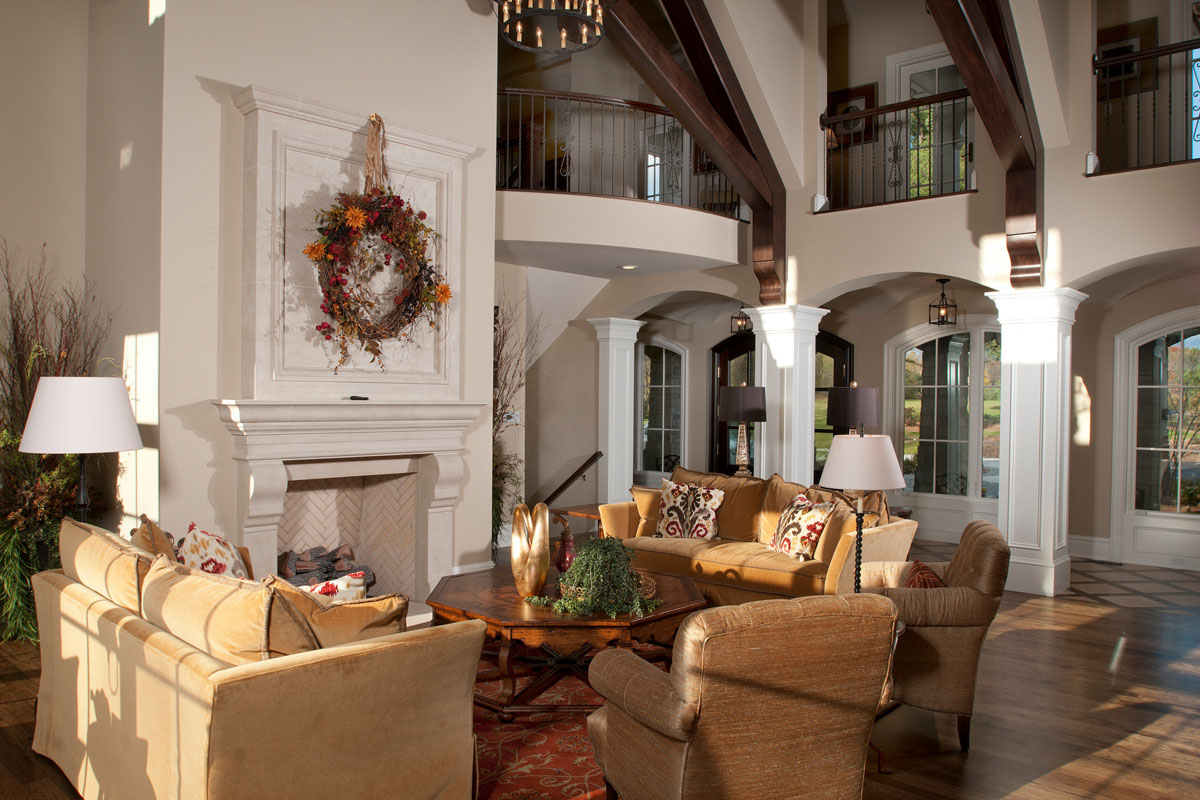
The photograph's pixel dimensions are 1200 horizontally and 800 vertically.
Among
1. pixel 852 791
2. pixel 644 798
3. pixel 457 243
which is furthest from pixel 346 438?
pixel 852 791

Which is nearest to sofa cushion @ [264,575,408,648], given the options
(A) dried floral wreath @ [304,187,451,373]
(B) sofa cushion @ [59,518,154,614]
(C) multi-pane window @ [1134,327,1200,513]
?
(B) sofa cushion @ [59,518,154,614]

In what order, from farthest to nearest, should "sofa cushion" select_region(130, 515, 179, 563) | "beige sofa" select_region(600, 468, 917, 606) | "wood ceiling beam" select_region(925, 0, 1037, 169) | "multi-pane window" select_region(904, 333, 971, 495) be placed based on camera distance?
"multi-pane window" select_region(904, 333, 971, 495) → "wood ceiling beam" select_region(925, 0, 1037, 169) → "beige sofa" select_region(600, 468, 917, 606) → "sofa cushion" select_region(130, 515, 179, 563)

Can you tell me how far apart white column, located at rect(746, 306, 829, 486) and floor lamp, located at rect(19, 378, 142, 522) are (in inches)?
208

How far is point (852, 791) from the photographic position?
2.63 metres

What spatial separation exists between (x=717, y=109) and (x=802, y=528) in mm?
3726

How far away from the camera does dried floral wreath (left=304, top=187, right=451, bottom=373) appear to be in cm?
471

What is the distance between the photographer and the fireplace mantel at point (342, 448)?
448cm

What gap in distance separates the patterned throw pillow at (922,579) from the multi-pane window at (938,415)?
17.5 ft

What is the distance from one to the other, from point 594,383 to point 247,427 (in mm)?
5330

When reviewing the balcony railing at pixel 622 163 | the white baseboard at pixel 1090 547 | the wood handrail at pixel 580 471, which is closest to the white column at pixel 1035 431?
the white baseboard at pixel 1090 547

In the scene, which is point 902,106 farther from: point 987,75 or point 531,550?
point 531,550

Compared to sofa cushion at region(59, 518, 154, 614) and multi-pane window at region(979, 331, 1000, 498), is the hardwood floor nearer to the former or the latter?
sofa cushion at region(59, 518, 154, 614)

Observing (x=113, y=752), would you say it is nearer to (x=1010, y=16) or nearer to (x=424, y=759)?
(x=424, y=759)

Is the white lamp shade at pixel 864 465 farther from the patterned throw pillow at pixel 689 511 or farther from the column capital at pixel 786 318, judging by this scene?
the column capital at pixel 786 318
